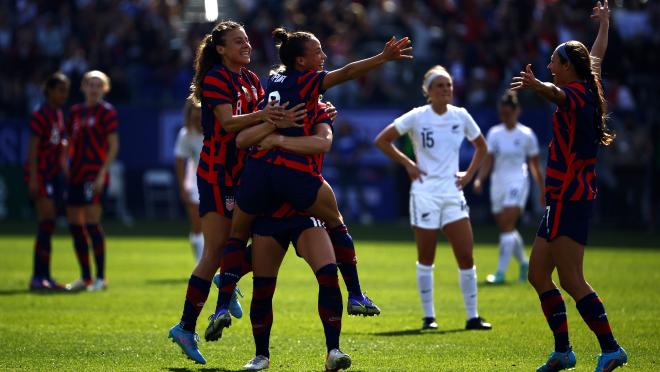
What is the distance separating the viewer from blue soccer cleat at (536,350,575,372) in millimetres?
8641

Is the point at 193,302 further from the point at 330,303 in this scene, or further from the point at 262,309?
the point at 330,303

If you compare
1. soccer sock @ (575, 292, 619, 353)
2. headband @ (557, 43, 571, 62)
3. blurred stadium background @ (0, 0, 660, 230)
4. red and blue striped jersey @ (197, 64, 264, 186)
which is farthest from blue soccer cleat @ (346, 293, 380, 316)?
blurred stadium background @ (0, 0, 660, 230)

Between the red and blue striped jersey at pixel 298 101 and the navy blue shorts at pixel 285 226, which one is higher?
the red and blue striped jersey at pixel 298 101

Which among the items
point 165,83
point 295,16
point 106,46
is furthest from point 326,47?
point 106,46

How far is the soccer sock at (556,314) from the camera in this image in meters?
8.76

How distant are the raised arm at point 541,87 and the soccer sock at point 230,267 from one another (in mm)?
2411

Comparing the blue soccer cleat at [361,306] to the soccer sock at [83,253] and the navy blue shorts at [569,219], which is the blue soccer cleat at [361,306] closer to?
the navy blue shorts at [569,219]

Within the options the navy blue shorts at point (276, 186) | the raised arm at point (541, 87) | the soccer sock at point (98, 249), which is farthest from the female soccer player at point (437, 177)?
the soccer sock at point (98, 249)

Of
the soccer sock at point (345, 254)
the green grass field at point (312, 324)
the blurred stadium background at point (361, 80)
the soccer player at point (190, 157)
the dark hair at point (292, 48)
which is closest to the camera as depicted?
the dark hair at point (292, 48)

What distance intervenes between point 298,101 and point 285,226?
93cm

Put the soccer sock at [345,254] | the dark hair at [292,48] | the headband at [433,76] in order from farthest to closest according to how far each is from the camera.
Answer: the headband at [433,76] < the soccer sock at [345,254] < the dark hair at [292,48]

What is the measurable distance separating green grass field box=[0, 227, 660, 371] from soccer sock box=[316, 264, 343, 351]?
510 mm

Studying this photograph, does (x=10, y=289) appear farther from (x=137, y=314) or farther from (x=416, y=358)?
(x=416, y=358)

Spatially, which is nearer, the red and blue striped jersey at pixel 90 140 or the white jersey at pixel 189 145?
the red and blue striped jersey at pixel 90 140
